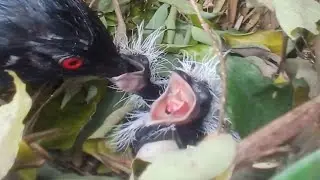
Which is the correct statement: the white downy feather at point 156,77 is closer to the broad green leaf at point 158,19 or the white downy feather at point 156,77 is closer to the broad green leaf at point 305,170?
the broad green leaf at point 158,19

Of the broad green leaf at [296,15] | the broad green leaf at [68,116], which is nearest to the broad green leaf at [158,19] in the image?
the broad green leaf at [68,116]

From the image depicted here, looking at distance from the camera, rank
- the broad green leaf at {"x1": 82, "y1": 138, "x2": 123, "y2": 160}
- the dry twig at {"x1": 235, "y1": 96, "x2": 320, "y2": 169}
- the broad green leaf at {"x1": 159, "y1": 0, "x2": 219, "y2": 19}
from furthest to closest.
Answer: the broad green leaf at {"x1": 159, "y1": 0, "x2": 219, "y2": 19} → the broad green leaf at {"x1": 82, "y1": 138, "x2": 123, "y2": 160} → the dry twig at {"x1": 235, "y1": 96, "x2": 320, "y2": 169}

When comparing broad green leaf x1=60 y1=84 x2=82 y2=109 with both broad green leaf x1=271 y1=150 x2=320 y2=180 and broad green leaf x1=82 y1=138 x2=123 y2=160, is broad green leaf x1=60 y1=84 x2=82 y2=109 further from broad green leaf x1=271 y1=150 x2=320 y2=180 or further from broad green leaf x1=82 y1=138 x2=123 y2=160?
broad green leaf x1=271 y1=150 x2=320 y2=180

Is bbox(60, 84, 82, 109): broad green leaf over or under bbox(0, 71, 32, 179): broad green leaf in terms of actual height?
under

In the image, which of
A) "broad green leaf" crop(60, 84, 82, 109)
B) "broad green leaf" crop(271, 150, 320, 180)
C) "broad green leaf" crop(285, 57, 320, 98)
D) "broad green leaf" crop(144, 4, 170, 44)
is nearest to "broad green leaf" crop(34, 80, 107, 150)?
"broad green leaf" crop(60, 84, 82, 109)

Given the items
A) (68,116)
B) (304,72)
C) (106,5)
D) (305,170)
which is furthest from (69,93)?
(305,170)

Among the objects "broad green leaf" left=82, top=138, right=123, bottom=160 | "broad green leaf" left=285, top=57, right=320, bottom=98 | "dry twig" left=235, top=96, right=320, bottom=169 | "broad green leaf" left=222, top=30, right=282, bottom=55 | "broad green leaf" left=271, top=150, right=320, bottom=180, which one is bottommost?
"broad green leaf" left=82, top=138, right=123, bottom=160
